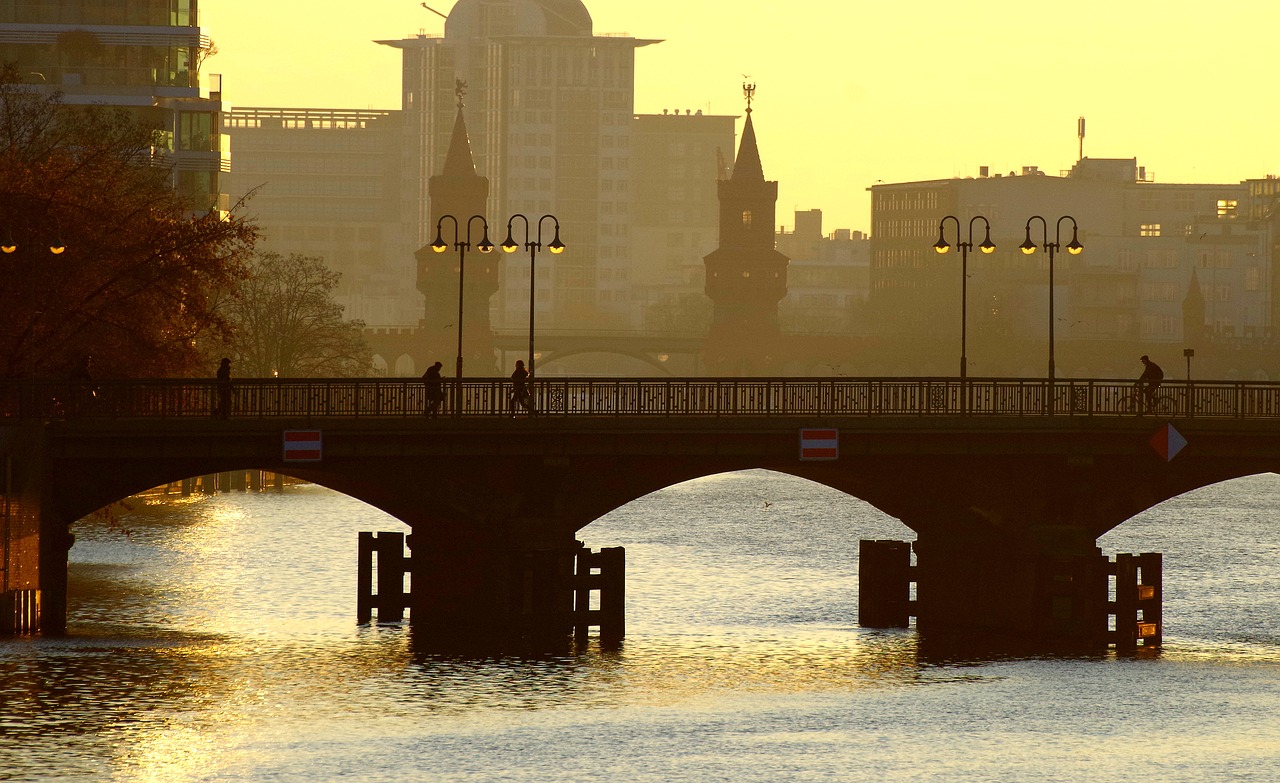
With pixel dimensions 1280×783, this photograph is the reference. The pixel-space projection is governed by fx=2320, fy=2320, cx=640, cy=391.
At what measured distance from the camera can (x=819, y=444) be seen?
63500 mm

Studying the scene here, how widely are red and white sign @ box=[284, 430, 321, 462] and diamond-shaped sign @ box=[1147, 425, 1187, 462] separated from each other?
76.4ft

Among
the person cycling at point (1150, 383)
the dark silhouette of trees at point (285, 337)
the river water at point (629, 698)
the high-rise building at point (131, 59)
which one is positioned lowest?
the river water at point (629, 698)

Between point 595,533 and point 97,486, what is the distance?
174 ft

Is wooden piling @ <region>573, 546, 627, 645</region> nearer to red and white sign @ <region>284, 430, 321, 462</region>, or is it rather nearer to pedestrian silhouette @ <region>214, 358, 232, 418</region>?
→ red and white sign @ <region>284, 430, 321, 462</region>

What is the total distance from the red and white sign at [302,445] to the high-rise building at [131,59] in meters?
65.3

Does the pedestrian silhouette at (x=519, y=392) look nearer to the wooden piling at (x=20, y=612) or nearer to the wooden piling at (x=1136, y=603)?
the wooden piling at (x=20, y=612)

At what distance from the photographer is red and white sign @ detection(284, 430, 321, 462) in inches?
2367

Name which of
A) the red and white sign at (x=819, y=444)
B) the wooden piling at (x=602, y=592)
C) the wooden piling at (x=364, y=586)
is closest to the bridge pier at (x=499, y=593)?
the wooden piling at (x=602, y=592)

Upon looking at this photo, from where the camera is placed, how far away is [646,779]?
→ 47781 mm

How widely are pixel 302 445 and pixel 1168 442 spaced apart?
23993 millimetres

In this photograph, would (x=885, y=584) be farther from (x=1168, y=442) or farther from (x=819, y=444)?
(x=1168, y=442)

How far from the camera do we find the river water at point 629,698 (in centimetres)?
4906

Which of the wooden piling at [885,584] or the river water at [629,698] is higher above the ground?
the wooden piling at [885,584]

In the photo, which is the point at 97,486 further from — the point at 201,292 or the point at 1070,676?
the point at 1070,676
